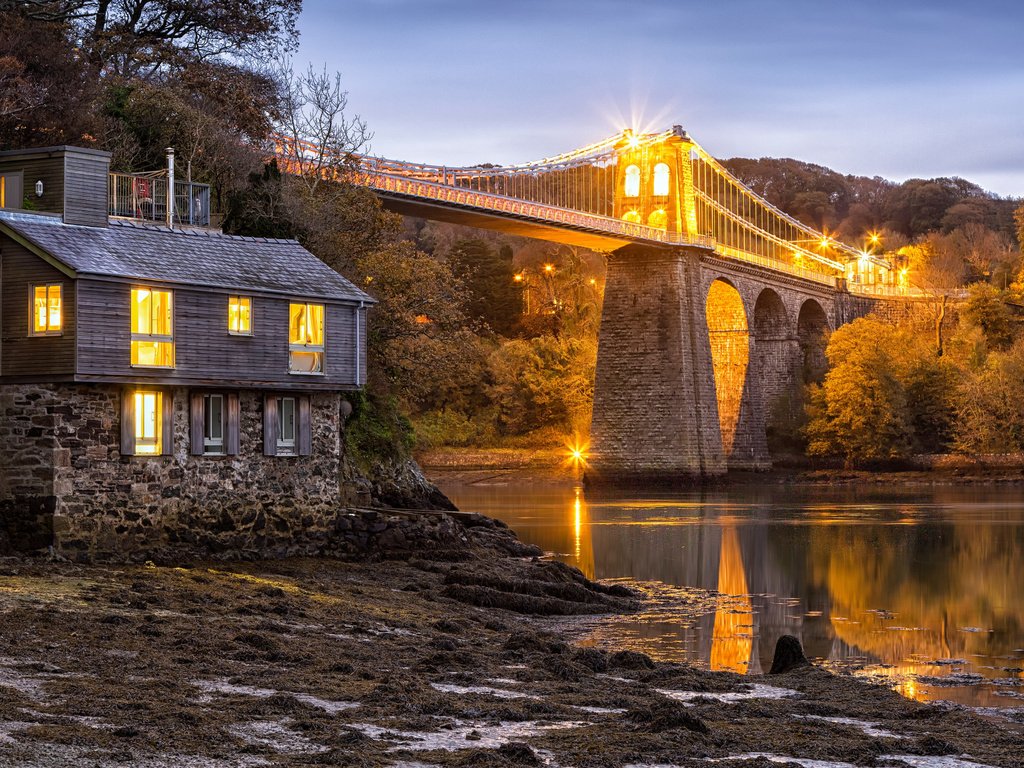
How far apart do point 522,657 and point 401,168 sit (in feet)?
137

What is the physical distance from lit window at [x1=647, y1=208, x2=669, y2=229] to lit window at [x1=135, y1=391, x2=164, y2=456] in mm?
52280

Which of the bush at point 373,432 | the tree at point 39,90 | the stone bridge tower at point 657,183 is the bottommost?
the bush at point 373,432

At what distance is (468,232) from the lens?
356 ft

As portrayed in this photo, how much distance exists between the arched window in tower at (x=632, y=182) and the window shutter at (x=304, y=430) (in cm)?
5079

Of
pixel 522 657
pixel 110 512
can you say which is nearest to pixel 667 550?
pixel 110 512

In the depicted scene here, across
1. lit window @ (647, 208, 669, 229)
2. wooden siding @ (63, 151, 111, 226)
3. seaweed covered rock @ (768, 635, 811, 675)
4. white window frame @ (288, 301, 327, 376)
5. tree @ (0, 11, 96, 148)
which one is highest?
lit window @ (647, 208, 669, 229)

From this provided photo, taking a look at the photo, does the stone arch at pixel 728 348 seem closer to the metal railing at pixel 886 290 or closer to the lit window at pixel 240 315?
the metal railing at pixel 886 290

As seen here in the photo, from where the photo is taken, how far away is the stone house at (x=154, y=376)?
888 inches

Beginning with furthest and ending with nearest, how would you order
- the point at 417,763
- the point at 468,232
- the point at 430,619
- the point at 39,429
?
the point at 468,232, the point at 39,429, the point at 430,619, the point at 417,763

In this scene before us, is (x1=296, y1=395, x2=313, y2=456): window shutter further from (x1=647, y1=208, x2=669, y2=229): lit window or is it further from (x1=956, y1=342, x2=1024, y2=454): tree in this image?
(x1=956, y1=342, x2=1024, y2=454): tree

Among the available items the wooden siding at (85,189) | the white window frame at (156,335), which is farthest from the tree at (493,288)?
the white window frame at (156,335)

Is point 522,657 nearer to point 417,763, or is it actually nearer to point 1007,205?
point 417,763

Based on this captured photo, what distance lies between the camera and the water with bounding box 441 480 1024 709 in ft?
66.3

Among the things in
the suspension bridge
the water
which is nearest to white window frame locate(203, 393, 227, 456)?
the water
